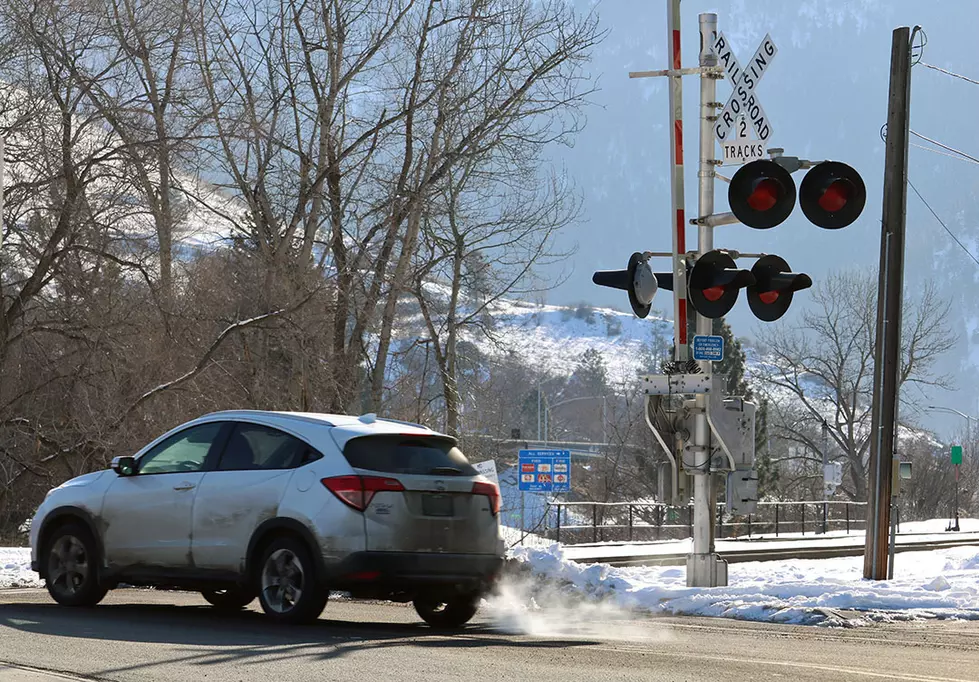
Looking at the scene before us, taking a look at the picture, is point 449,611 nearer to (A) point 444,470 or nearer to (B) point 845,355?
(A) point 444,470

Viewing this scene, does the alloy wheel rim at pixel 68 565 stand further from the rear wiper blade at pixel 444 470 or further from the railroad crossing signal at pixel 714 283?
the railroad crossing signal at pixel 714 283

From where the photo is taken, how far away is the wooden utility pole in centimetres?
1964

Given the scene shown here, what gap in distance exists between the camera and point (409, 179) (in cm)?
3150

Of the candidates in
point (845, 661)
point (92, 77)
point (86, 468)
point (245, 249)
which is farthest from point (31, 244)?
point (845, 661)

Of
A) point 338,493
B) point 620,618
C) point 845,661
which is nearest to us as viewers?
point 845,661

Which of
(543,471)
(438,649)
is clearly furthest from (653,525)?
(438,649)

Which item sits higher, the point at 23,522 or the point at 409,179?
the point at 409,179

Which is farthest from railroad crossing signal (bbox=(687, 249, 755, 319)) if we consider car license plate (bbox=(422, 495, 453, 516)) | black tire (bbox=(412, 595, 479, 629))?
car license plate (bbox=(422, 495, 453, 516))

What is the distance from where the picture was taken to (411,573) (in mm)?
10578

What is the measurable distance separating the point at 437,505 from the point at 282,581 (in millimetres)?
1344

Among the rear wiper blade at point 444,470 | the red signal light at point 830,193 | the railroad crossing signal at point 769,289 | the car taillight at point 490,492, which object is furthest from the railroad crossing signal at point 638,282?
the rear wiper blade at point 444,470

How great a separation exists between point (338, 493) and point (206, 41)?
21.7m

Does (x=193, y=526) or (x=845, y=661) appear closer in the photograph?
(x=845, y=661)

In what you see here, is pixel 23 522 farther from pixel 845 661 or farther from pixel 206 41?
pixel 845 661
